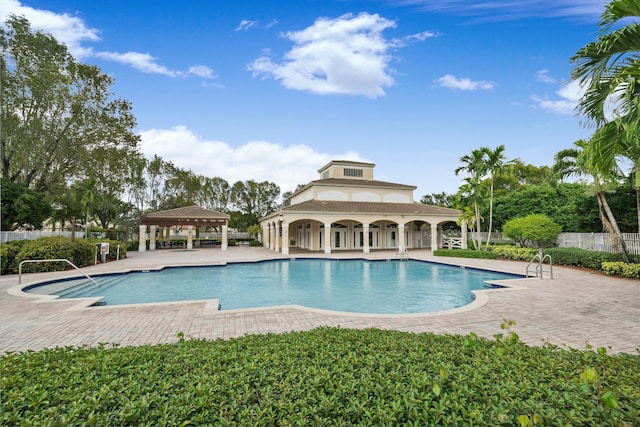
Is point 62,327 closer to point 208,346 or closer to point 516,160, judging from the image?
point 208,346

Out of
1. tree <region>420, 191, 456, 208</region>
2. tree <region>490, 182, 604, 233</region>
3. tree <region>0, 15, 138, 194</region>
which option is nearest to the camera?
tree <region>0, 15, 138, 194</region>

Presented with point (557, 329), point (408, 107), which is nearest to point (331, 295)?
point (557, 329)

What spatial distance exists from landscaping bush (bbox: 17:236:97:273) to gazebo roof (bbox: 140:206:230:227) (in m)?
14.1

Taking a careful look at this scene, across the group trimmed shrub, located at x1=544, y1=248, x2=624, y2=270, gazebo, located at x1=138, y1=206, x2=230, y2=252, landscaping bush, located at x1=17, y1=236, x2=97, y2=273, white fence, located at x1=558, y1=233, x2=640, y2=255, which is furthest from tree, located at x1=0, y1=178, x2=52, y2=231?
white fence, located at x1=558, y1=233, x2=640, y2=255

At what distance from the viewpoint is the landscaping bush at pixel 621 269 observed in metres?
12.3

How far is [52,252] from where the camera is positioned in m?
15.5

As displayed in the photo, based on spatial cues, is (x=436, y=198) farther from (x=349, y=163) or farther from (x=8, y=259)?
(x=8, y=259)

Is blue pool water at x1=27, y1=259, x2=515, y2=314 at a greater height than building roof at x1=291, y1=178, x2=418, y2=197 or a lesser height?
lesser

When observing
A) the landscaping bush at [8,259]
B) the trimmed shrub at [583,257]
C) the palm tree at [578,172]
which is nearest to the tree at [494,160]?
the palm tree at [578,172]

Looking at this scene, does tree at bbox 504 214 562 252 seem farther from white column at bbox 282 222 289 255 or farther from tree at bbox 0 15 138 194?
tree at bbox 0 15 138 194

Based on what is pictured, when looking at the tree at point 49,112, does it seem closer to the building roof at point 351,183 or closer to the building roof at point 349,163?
the building roof at point 351,183

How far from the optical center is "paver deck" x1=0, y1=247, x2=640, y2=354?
5.65m

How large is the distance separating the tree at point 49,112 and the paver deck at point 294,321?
64.4 feet

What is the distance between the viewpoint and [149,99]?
1753 cm
